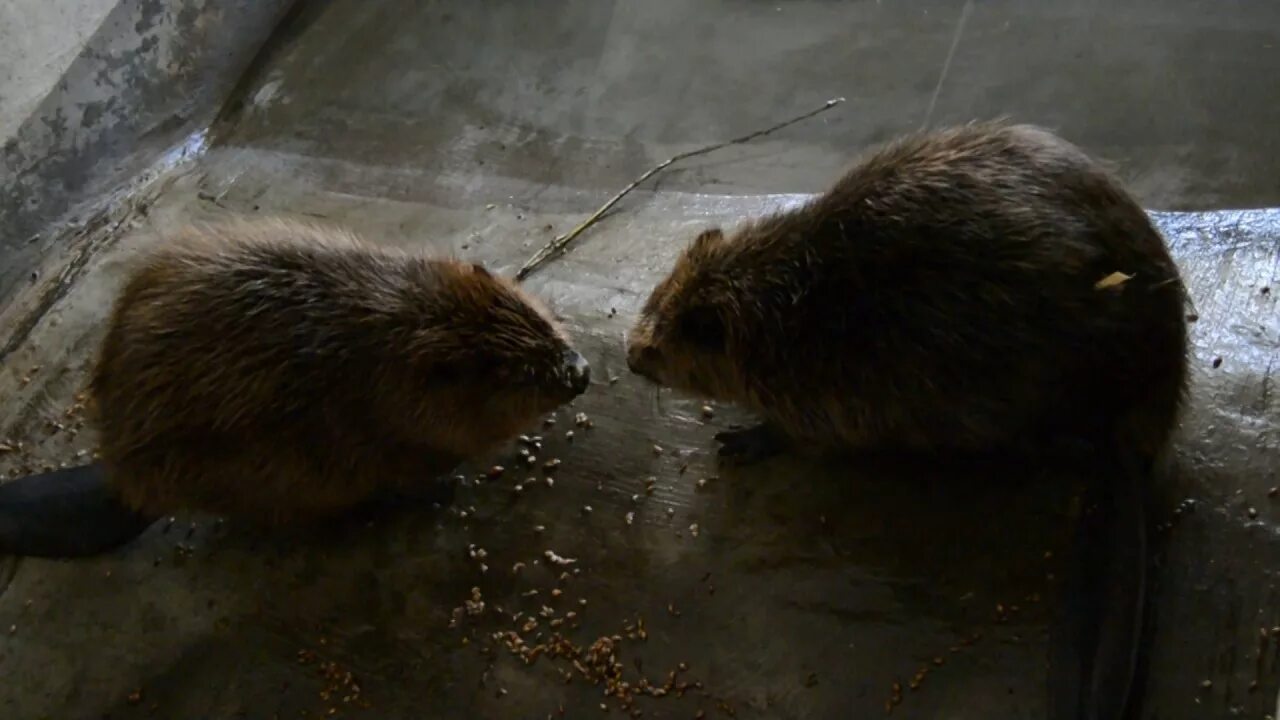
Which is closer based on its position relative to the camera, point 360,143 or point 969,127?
point 969,127

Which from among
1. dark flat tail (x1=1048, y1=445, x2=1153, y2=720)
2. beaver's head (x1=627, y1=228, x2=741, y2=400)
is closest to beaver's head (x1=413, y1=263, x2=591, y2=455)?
beaver's head (x1=627, y1=228, x2=741, y2=400)

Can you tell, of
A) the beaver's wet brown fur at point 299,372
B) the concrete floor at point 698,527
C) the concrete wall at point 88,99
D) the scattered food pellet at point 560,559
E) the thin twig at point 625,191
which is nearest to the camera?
the concrete floor at point 698,527

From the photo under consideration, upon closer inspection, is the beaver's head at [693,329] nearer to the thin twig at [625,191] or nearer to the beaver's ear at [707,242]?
the beaver's ear at [707,242]

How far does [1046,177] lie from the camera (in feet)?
6.77

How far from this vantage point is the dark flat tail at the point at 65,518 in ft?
8.12

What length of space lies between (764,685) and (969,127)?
1.18m

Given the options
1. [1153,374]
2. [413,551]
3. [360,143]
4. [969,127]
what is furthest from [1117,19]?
[413,551]

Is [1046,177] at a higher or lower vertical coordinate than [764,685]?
higher

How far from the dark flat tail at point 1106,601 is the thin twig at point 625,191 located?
154cm

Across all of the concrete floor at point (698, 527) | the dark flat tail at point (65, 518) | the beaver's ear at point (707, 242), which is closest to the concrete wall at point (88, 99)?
the concrete floor at point (698, 527)

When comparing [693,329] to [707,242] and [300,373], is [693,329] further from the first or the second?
[300,373]

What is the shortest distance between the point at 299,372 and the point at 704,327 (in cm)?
82

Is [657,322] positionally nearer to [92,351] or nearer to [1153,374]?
[1153,374]

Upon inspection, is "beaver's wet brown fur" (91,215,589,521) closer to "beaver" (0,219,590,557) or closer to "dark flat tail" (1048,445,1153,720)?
"beaver" (0,219,590,557)
